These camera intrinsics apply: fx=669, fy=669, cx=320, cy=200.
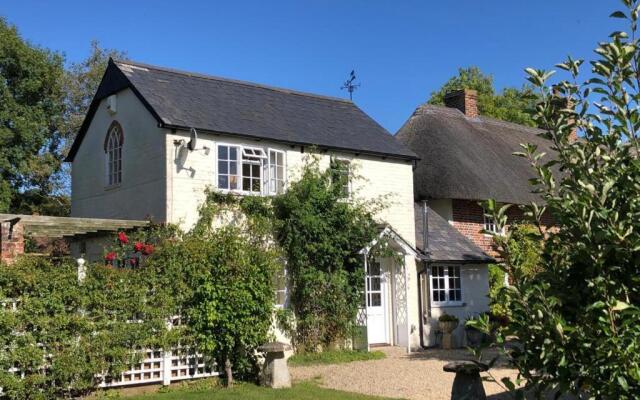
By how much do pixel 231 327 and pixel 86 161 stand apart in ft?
27.8

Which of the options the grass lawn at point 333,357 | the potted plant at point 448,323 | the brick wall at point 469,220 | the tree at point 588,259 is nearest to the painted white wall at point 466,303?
the potted plant at point 448,323

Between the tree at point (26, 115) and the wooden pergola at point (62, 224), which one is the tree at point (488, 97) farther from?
the wooden pergola at point (62, 224)

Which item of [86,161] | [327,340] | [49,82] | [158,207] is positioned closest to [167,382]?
[158,207]

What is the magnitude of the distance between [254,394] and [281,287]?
196 inches

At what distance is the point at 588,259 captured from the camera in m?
3.86

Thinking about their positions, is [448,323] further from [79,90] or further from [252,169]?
[79,90]

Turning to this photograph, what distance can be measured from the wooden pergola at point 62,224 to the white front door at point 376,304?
637cm

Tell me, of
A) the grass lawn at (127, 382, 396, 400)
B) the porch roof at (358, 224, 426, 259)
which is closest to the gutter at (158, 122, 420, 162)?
the porch roof at (358, 224, 426, 259)

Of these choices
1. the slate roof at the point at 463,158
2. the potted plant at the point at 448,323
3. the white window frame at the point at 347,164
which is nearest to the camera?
the white window frame at the point at 347,164

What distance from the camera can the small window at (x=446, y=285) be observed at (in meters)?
18.9

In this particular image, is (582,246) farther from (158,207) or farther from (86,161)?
(86,161)

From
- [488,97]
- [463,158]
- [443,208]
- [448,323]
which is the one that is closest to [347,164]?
[448,323]

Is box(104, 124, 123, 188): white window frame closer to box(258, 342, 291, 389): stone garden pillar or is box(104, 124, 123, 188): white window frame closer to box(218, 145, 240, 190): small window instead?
box(218, 145, 240, 190): small window

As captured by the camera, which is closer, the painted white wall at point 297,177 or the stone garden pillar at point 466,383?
the stone garden pillar at point 466,383
